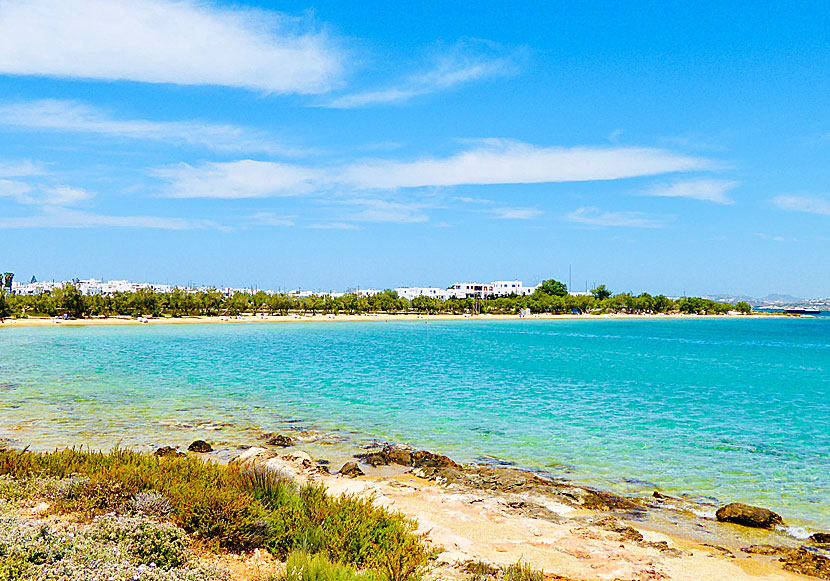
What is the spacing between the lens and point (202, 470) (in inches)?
375

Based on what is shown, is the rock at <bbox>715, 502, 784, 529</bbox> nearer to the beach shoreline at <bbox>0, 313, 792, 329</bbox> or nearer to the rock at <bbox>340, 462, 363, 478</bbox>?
the rock at <bbox>340, 462, 363, 478</bbox>

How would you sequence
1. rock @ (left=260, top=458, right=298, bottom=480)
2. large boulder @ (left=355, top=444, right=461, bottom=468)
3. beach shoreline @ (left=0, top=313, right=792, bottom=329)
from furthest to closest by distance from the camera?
beach shoreline @ (left=0, top=313, right=792, bottom=329)
large boulder @ (left=355, top=444, right=461, bottom=468)
rock @ (left=260, top=458, right=298, bottom=480)

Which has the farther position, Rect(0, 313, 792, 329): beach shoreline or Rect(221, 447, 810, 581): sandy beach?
Rect(0, 313, 792, 329): beach shoreline

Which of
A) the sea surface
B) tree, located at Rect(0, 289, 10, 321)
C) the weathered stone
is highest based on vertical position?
tree, located at Rect(0, 289, 10, 321)

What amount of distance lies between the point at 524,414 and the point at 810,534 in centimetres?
1357

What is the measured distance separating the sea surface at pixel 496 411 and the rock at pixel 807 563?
91.3 inches

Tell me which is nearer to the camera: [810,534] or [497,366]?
[810,534]

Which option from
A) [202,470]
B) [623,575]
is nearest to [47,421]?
[202,470]

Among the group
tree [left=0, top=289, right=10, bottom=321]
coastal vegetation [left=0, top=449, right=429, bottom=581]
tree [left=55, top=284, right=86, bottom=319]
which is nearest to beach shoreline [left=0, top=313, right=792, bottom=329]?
tree [left=0, top=289, right=10, bottom=321]

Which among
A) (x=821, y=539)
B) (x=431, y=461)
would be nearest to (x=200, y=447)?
(x=431, y=461)

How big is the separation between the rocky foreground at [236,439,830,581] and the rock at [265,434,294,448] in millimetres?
2713

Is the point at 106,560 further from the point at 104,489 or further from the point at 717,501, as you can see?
the point at 717,501

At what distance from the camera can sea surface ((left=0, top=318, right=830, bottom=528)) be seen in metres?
16.8

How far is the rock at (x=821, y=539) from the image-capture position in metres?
11.4
